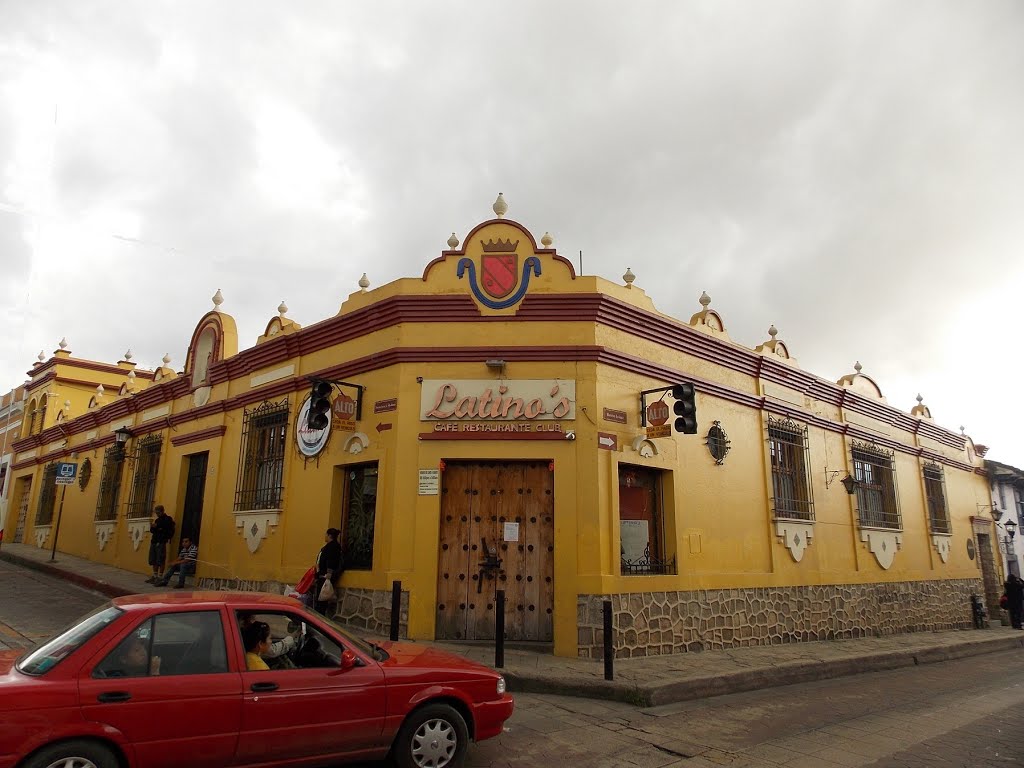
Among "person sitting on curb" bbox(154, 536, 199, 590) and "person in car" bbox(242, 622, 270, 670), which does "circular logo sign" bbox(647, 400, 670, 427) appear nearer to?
"person in car" bbox(242, 622, 270, 670)

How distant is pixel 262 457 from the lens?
12969 mm

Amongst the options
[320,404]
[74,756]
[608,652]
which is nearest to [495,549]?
[608,652]

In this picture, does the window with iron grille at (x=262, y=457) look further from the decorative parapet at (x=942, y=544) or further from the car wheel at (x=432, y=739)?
the decorative parapet at (x=942, y=544)

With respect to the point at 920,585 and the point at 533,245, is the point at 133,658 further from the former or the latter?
the point at 920,585

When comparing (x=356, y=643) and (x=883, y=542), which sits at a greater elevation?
(x=883, y=542)

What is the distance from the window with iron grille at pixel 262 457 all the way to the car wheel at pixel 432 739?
26.3 ft

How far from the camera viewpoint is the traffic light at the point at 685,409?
9117 mm

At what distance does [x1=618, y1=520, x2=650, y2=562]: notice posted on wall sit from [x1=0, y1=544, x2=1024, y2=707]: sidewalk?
1.54 meters

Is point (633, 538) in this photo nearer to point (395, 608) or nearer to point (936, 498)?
point (395, 608)

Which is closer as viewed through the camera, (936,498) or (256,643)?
(256,643)

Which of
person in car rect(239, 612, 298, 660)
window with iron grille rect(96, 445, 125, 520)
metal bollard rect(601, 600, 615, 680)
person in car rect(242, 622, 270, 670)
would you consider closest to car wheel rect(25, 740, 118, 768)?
person in car rect(242, 622, 270, 670)

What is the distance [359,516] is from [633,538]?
4.47 metres

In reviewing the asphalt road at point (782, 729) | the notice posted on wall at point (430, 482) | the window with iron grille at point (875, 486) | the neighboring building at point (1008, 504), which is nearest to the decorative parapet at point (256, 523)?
the asphalt road at point (782, 729)

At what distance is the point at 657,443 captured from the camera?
1071cm
